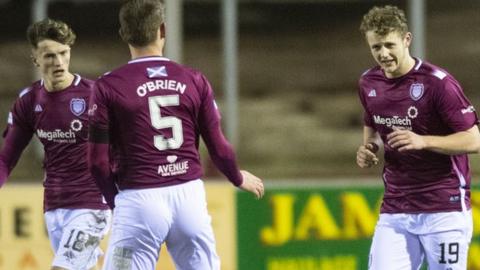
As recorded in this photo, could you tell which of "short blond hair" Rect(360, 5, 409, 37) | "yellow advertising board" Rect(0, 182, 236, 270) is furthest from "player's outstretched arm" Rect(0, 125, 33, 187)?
"yellow advertising board" Rect(0, 182, 236, 270)

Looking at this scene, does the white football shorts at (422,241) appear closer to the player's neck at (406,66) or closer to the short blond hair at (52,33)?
the player's neck at (406,66)

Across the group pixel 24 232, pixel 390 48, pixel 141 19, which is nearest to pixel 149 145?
pixel 141 19

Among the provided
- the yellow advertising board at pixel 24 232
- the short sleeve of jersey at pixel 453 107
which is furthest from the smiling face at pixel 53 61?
the yellow advertising board at pixel 24 232

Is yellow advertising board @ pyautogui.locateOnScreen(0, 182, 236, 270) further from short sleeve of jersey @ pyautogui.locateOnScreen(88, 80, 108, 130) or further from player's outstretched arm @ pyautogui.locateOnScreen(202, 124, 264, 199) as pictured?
short sleeve of jersey @ pyautogui.locateOnScreen(88, 80, 108, 130)

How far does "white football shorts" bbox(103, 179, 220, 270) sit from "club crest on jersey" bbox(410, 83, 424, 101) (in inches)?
52.8

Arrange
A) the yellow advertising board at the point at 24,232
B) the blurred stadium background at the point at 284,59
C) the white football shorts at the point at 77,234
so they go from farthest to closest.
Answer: the blurred stadium background at the point at 284,59, the yellow advertising board at the point at 24,232, the white football shorts at the point at 77,234

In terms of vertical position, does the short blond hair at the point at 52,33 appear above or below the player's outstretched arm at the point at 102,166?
above

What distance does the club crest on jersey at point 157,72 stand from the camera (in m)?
5.71

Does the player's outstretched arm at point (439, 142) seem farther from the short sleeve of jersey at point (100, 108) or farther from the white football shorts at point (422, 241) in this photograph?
the short sleeve of jersey at point (100, 108)

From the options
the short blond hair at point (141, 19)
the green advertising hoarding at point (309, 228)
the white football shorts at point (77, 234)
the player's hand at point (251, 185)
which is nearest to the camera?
the short blond hair at point (141, 19)

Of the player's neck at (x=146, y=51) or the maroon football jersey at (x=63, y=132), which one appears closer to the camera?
the player's neck at (x=146, y=51)

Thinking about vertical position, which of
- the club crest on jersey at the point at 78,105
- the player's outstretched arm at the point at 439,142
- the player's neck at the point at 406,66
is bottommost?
the player's outstretched arm at the point at 439,142

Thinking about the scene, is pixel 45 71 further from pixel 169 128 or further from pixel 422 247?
pixel 422 247

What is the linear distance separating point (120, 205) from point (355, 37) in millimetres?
13819
